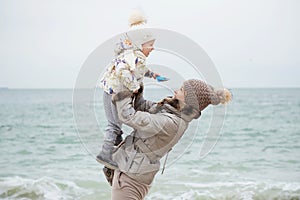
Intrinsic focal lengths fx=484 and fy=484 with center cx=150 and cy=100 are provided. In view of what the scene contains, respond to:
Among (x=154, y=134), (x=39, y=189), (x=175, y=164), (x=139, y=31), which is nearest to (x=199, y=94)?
(x=154, y=134)

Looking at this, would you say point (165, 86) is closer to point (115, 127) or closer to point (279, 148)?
point (115, 127)

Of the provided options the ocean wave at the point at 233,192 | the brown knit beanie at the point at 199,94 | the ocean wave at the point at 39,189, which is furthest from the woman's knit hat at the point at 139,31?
the ocean wave at the point at 39,189

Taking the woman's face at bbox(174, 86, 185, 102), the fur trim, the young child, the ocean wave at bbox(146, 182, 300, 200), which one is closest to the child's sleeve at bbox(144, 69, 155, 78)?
the young child

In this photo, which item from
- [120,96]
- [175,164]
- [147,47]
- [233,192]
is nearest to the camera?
[120,96]

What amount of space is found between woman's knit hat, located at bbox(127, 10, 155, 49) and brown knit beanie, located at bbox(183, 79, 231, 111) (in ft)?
0.81

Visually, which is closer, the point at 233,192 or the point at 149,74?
the point at 149,74

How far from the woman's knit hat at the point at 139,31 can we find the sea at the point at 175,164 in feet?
1.45

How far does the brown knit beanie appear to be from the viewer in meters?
1.98

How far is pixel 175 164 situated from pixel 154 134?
634 cm

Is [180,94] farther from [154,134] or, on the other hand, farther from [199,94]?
[154,134]

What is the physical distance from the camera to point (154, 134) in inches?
78.1

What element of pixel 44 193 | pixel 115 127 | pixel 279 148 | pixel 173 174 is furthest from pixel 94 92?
pixel 279 148

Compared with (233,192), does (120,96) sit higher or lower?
higher

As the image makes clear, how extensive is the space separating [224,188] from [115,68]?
510 centimetres
